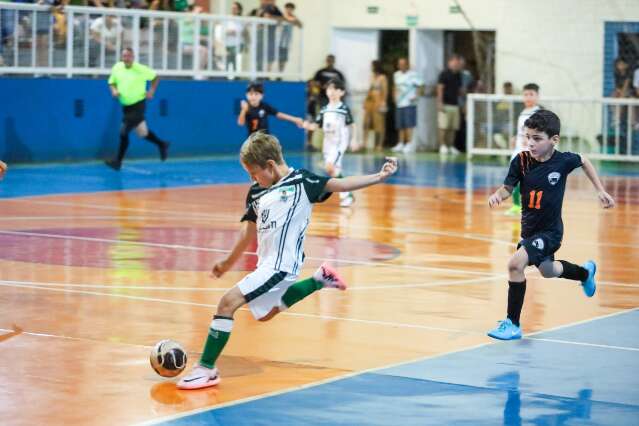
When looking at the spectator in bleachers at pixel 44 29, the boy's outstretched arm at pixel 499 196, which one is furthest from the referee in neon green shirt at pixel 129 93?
the boy's outstretched arm at pixel 499 196

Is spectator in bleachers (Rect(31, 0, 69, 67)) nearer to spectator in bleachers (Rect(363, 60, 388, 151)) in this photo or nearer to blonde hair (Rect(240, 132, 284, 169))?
spectator in bleachers (Rect(363, 60, 388, 151))

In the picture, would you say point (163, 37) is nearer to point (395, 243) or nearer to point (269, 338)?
point (395, 243)

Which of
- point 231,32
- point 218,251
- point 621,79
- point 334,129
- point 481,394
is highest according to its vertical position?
point 231,32

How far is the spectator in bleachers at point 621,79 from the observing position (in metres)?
33.0

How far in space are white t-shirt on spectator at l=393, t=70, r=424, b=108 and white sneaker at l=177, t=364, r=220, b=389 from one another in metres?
27.5

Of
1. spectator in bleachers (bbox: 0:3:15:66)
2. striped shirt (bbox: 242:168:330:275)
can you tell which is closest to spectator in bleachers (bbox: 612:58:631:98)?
spectator in bleachers (bbox: 0:3:15:66)

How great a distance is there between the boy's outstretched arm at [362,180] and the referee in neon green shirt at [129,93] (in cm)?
1955

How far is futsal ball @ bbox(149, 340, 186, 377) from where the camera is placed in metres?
9.20

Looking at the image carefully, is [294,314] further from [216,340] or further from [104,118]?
[104,118]

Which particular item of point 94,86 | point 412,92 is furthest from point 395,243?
point 412,92

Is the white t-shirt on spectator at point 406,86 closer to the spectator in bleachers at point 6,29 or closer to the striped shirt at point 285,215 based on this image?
the spectator in bleachers at point 6,29

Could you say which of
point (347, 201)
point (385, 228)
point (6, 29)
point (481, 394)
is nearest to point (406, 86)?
point (6, 29)

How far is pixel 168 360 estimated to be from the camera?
30.2 feet

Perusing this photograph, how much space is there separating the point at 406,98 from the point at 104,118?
28.8 feet
